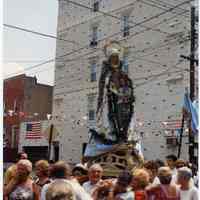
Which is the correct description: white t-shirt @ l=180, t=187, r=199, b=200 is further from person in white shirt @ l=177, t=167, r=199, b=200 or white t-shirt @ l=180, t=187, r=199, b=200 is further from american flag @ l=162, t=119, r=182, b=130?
american flag @ l=162, t=119, r=182, b=130

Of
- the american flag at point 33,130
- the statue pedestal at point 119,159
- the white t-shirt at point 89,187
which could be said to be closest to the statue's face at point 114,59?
the statue pedestal at point 119,159

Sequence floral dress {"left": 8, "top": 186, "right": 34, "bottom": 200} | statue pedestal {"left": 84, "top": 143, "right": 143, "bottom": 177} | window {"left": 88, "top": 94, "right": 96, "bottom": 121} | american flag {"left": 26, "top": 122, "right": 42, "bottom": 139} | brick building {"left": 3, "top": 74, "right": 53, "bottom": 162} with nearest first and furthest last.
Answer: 1. floral dress {"left": 8, "top": 186, "right": 34, "bottom": 200}
2. statue pedestal {"left": 84, "top": 143, "right": 143, "bottom": 177}
3. window {"left": 88, "top": 94, "right": 96, "bottom": 121}
4. american flag {"left": 26, "top": 122, "right": 42, "bottom": 139}
5. brick building {"left": 3, "top": 74, "right": 53, "bottom": 162}

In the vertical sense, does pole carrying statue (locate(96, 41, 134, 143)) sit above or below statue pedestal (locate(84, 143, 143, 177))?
above

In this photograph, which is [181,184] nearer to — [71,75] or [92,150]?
[92,150]

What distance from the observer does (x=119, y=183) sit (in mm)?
3900

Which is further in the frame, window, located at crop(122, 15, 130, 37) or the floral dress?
window, located at crop(122, 15, 130, 37)

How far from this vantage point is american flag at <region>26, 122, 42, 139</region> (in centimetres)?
2660

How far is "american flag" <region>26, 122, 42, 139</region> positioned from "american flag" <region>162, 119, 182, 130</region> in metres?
10.0

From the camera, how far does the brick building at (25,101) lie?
94.4ft

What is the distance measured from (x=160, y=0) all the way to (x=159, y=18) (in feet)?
2.98

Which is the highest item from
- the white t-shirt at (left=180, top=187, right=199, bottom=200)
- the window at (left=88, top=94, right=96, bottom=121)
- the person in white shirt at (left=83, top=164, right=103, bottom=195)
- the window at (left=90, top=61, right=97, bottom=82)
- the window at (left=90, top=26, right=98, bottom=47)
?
the window at (left=90, top=26, right=98, bottom=47)

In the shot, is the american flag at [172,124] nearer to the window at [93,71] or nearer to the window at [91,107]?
the window at [91,107]

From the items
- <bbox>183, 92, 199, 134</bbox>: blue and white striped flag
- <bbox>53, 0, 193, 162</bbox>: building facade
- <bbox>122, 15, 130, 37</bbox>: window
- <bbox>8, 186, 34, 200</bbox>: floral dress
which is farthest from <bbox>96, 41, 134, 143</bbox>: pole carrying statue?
<bbox>122, 15, 130, 37</bbox>: window

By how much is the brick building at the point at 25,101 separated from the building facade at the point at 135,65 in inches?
160
